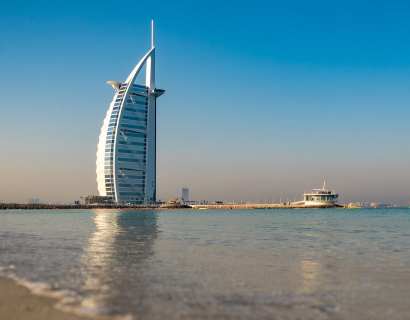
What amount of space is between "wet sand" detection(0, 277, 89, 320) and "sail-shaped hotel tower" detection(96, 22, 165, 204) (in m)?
157

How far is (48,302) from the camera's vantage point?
988cm

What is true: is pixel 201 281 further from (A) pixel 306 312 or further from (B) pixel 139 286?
(A) pixel 306 312

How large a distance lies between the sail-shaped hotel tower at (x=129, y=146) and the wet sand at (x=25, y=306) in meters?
157

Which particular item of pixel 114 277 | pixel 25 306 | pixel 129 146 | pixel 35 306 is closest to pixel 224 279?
pixel 114 277

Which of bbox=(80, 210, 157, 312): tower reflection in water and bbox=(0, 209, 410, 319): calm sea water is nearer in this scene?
bbox=(0, 209, 410, 319): calm sea water

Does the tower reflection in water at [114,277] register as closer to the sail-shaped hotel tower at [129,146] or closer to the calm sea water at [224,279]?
the calm sea water at [224,279]

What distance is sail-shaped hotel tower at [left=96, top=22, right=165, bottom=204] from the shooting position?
167625 mm

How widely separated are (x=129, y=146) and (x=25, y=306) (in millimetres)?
165142

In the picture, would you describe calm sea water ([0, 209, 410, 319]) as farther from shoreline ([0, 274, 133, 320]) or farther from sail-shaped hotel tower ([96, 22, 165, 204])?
sail-shaped hotel tower ([96, 22, 165, 204])

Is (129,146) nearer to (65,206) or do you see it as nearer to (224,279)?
(65,206)

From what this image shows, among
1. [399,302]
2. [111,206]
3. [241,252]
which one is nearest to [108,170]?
[111,206]

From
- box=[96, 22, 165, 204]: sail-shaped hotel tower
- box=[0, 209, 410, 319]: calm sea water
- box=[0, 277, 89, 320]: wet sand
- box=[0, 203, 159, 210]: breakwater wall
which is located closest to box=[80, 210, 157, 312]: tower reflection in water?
box=[0, 209, 410, 319]: calm sea water

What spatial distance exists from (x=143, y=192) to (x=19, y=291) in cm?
16992

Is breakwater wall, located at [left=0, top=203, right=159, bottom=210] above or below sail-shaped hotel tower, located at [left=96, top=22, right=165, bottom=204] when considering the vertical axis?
below
